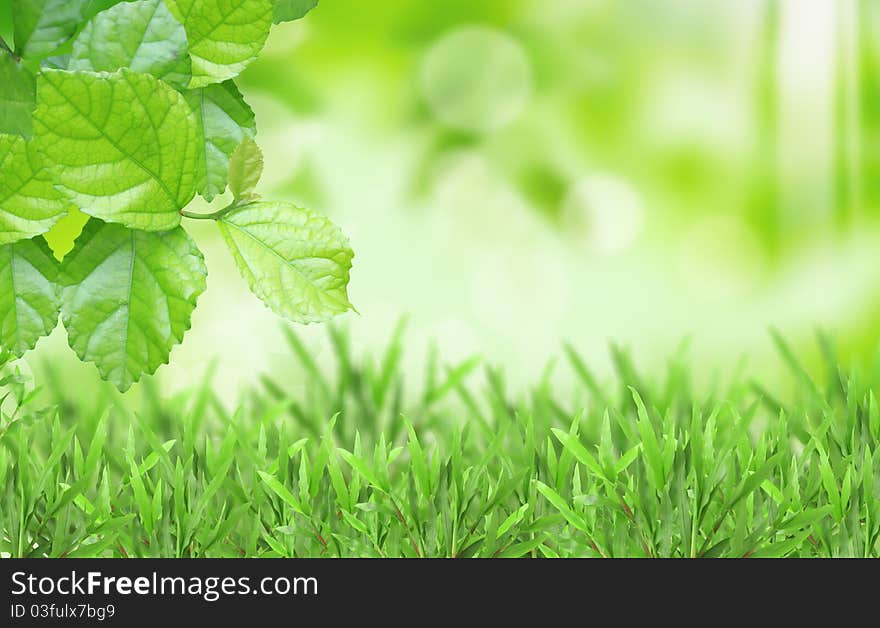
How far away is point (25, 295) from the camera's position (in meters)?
0.42

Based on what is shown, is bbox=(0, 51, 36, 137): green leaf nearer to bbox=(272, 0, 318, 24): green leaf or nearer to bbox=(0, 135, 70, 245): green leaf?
bbox=(0, 135, 70, 245): green leaf

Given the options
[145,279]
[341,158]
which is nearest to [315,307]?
[145,279]

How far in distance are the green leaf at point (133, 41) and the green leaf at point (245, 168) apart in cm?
5

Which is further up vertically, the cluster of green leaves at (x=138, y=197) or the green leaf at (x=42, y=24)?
the green leaf at (x=42, y=24)

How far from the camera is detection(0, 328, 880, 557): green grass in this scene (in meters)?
0.44

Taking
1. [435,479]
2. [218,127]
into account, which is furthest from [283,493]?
[218,127]

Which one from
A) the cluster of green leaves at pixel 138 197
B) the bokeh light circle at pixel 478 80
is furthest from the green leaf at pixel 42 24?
the bokeh light circle at pixel 478 80

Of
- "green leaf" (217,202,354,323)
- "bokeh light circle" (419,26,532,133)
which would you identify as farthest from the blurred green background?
"green leaf" (217,202,354,323)

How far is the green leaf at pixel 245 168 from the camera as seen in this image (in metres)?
0.41

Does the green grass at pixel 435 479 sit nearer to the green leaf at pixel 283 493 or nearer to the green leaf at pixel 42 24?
the green leaf at pixel 283 493

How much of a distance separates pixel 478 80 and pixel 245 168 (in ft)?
0.67
